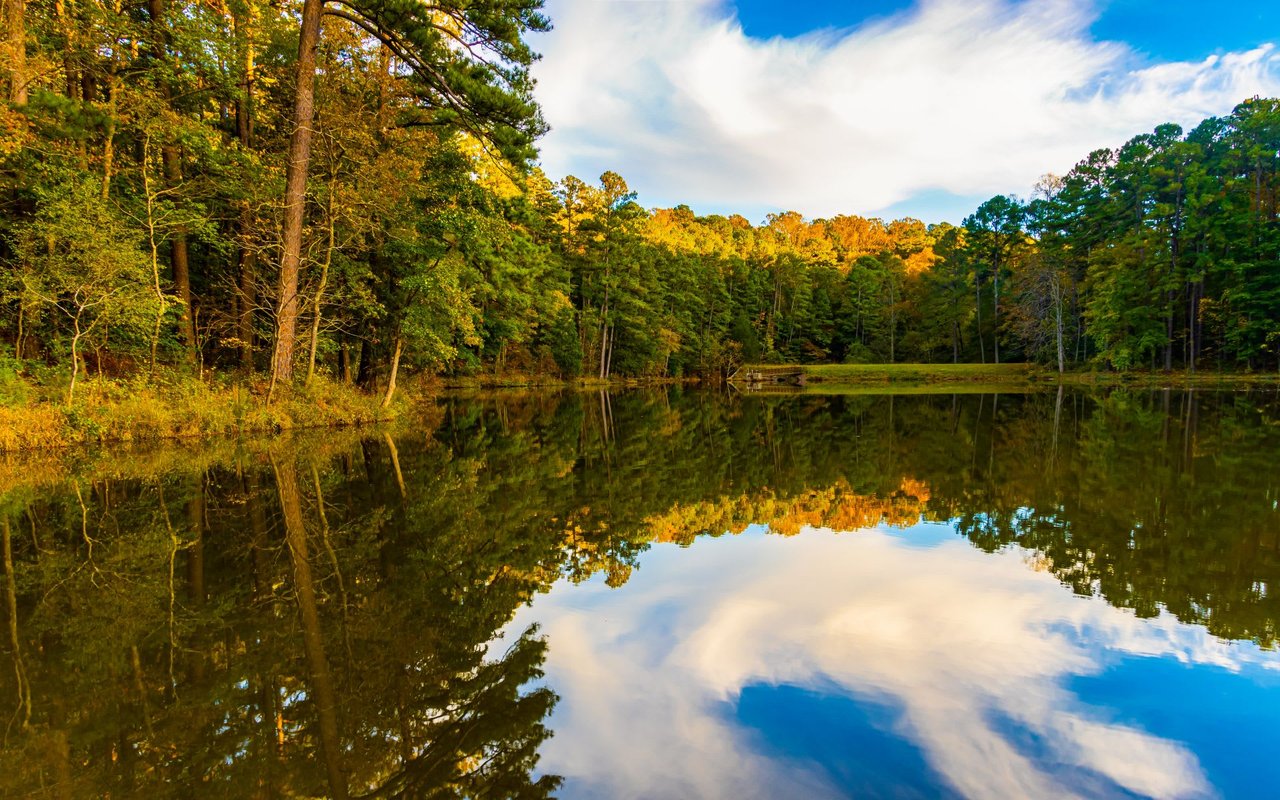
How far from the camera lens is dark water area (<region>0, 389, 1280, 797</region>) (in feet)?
8.61

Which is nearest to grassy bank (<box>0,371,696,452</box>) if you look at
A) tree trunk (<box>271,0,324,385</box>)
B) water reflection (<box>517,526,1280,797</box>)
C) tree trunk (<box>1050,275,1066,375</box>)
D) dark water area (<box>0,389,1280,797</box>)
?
tree trunk (<box>271,0,324,385</box>)

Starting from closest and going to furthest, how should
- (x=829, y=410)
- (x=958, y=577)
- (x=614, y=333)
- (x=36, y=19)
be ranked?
(x=958, y=577) < (x=36, y=19) < (x=829, y=410) < (x=614, y=333)

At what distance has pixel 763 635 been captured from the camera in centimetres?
394

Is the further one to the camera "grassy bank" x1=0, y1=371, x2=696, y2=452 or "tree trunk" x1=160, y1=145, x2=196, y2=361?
"tree trunk" x1=160, y1=145, x2=196, y2=361

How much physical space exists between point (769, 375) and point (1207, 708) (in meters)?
43.7

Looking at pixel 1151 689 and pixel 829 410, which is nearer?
pixel 1151 689

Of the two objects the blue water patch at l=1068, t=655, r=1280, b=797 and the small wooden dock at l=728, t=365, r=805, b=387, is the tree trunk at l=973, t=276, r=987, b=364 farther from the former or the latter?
the blue water patch at l=1068, t=655, r=1280, b=797

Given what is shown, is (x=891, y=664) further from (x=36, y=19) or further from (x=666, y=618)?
(x=36, y=19)

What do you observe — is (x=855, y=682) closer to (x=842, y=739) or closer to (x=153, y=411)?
(x=842, y=739)

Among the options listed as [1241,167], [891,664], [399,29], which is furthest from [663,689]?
[1241,167]

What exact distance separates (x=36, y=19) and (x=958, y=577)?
18612 mm

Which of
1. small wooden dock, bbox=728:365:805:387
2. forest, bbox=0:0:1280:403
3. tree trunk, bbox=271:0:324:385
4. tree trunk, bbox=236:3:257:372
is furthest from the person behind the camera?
small wooden dock, bbox=728:365:805:387

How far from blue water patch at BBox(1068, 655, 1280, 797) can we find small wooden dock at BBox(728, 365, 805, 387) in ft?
138

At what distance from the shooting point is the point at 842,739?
2787 mm
